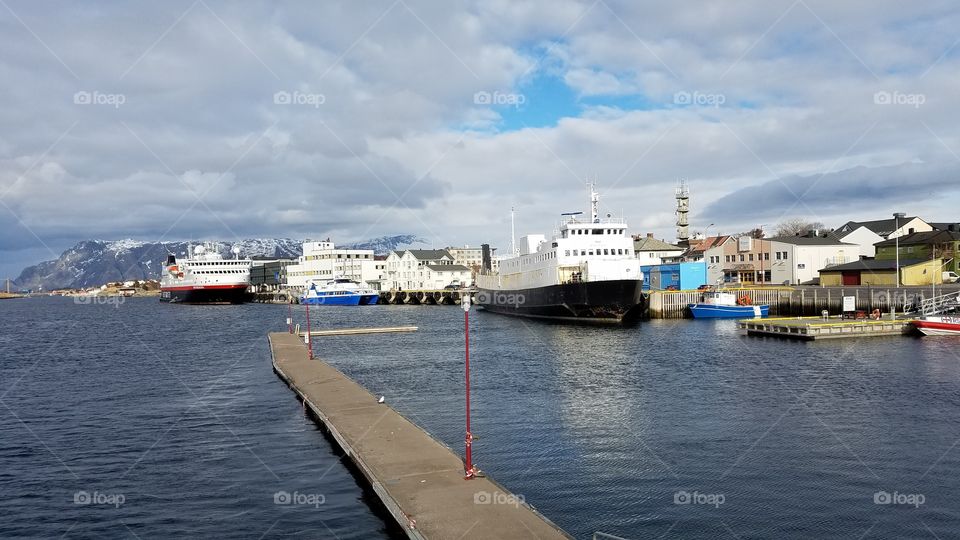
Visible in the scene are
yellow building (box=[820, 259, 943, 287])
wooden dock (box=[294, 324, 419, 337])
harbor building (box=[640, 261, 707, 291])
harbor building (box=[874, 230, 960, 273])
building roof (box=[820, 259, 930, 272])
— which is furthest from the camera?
harbor building (box=[640, 261, 707, 291])

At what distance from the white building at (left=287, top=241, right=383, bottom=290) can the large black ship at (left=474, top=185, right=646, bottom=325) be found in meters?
89.1

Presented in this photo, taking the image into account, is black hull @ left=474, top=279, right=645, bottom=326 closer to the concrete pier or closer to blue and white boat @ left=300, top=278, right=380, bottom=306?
the concrete pier

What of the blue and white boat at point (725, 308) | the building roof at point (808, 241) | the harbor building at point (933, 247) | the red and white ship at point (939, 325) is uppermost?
the building roof at point (808, 241)

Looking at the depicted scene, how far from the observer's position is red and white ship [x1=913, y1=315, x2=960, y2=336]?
45.6 metres

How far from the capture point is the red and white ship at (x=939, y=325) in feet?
150

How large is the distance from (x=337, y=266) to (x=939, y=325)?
13307 centimetres

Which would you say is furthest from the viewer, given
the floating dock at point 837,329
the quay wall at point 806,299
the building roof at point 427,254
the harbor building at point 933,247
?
the building roof at point 427,254

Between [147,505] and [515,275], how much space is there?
225ft

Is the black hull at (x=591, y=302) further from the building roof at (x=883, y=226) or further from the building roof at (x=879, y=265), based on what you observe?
the building roof at (x=883, y=226)

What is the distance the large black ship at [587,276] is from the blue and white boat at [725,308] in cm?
638

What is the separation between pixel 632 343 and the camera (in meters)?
46.6

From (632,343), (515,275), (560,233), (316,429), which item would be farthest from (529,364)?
(515,275)

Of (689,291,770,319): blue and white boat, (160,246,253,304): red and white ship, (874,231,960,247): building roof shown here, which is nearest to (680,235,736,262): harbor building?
(874,231,960,247): building roof

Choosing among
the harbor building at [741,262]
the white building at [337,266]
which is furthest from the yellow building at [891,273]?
the white building at [337,266]
